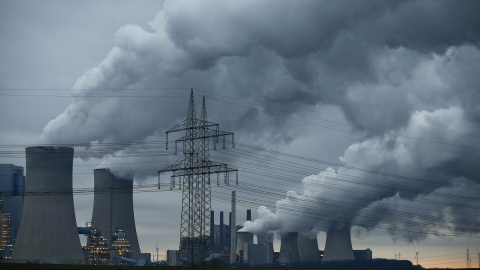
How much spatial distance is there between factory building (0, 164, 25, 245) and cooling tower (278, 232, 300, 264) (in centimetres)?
5413

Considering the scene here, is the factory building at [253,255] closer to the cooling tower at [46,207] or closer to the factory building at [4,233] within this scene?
the factory building at [4,233]

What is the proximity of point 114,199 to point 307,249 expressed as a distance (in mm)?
50319

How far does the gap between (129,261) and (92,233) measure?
7.83 meters

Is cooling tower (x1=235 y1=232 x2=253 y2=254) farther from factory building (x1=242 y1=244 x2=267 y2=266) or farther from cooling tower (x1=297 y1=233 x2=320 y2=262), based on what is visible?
cooling tower (x1=297 y1=233 x2=320 y2=262)

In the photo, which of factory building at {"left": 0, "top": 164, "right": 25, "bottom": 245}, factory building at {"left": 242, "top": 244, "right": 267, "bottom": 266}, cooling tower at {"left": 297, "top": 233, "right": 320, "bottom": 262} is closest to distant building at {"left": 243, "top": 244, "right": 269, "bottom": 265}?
factory building at {"left": 242, "top": 244, "right": 267, "bottom": 266}

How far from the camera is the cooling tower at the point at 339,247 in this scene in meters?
116

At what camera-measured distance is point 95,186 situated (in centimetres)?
9644

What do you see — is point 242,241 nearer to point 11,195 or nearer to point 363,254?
point 363,254

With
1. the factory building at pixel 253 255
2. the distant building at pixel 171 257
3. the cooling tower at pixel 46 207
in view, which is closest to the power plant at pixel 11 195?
the distant building at pixel 171 257

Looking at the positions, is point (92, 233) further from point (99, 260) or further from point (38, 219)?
point (38, 219)

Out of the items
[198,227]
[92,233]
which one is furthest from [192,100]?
[92,233]

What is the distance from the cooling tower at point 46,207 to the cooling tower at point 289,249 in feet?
201

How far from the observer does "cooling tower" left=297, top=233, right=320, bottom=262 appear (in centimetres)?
12988

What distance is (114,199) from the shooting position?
94438 mm
